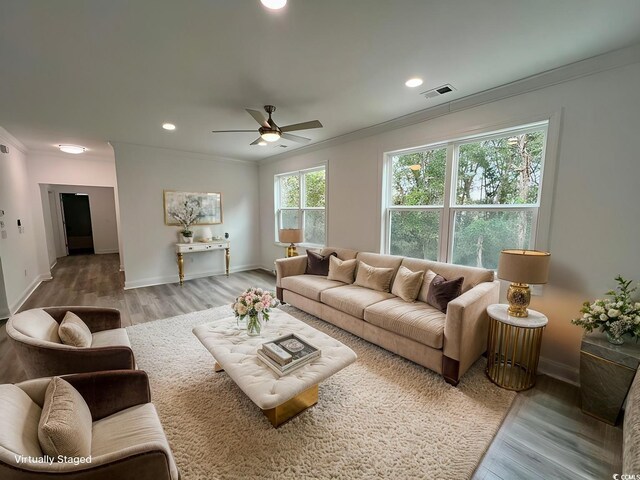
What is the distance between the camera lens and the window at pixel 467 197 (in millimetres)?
2709

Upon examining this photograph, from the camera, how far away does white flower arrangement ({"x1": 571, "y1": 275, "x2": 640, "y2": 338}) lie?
1.86 metres

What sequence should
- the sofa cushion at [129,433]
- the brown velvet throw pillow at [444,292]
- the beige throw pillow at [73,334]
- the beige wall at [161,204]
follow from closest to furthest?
the sofa cushion at [129,433] < the beige throw pillow at [73,334] < the brown velvet throw pillow at [444,292] < the beige wall at [161,204]

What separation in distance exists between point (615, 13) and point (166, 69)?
10.7 ft

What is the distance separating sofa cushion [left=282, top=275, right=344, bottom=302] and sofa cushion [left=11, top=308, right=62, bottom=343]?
2.40m

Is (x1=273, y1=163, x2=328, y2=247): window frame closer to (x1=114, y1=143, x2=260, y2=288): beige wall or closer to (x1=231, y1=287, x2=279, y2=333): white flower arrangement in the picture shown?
(x1=114, y1=143, x2=260, y2=288): beige wall

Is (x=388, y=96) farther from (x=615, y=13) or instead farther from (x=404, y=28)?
(x=615, y=13)

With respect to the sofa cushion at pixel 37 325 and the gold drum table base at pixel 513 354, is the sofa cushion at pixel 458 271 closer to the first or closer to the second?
the gold drum table base at pixel 513 354

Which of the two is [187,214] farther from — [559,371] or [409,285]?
[559,371]

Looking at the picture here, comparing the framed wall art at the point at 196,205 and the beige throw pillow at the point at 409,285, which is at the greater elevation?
the framed wall art at the point at 196,205

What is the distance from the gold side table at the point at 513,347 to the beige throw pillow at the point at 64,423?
2.75 meters

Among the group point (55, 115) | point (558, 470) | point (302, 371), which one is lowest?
point (558, 470)

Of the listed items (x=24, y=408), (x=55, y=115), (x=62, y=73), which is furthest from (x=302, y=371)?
(x=55, y=115)

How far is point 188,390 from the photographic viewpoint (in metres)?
2.21

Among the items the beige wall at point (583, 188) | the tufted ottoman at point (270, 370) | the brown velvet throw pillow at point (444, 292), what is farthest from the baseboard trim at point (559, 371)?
the tufted ottoman at point (270, 370)
